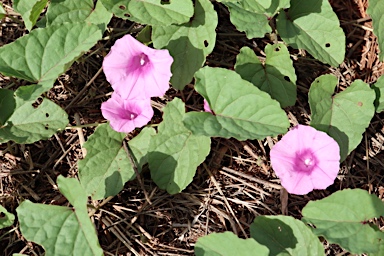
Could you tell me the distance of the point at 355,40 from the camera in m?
2.48

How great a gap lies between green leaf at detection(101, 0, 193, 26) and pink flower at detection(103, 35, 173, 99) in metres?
0.10

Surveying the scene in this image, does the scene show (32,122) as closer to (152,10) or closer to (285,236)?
(152,10)

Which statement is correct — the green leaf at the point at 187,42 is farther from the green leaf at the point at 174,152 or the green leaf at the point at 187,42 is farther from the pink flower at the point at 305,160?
the pink flower at the point at 305,160

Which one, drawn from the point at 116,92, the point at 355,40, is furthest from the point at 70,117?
the point at 355,40

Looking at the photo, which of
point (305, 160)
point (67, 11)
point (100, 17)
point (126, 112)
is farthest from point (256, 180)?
point (67, 11)

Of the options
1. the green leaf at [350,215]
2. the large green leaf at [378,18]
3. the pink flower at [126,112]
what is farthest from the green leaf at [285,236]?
the large green leaf at [378,18]

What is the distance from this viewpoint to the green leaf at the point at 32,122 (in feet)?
6.77

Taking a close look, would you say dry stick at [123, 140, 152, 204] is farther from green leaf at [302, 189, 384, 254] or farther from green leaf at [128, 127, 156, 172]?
green leaf at [302, 189, 384, 254]

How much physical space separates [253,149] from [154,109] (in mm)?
448

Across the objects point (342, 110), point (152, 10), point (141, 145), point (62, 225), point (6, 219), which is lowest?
point (6, 219)

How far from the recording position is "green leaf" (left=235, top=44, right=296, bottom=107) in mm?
2176

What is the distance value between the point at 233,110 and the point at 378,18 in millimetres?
687

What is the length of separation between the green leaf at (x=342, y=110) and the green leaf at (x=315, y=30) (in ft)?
0.34

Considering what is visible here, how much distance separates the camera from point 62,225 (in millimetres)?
1914
